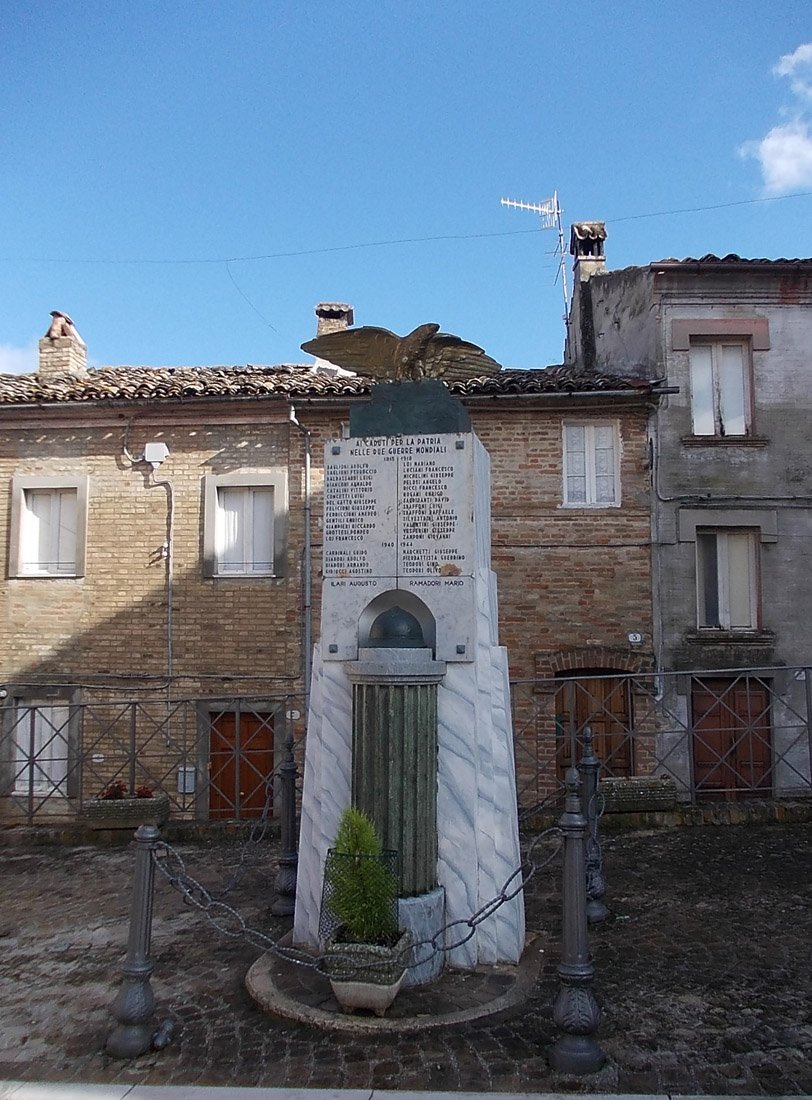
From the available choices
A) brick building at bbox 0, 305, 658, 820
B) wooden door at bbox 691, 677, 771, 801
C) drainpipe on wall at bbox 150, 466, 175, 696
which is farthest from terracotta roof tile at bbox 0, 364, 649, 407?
wooden door at bbox 691, 677, 771, 801

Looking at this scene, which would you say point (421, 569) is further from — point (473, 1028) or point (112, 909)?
point (112, 909)

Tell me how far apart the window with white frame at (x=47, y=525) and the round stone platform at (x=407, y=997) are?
33.7 ft

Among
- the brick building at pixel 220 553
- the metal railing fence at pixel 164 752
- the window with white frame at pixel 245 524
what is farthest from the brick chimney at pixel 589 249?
the metal railing fence at pixel 164 752

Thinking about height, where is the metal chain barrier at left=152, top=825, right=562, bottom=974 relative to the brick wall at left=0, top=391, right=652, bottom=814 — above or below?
below

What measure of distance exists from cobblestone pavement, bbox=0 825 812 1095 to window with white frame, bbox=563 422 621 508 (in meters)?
6.85

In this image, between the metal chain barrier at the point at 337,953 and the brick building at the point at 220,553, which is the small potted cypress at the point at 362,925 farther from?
the brick building at the point at 220,553

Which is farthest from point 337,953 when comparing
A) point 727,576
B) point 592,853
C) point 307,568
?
point 727,576

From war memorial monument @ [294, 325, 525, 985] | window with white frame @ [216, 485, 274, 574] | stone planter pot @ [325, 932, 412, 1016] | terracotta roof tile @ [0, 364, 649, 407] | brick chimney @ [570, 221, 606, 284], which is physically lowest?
stone planter pot @ [325, 932, 412, 1016]

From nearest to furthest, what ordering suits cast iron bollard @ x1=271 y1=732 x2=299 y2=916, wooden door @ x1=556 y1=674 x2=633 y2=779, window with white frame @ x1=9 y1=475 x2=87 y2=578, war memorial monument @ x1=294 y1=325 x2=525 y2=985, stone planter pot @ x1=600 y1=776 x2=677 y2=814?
war memorial monument @ x1=294 y1=325 x2=525 y2=985 → cast iron bollard @ x1=271 y1=732 x2=299 y2=916 → stone planter pot @ x1=600 y1=776 x2=677 y2=814 → wooden door @ x1=556 y1=674 x2=633 y2=779 → window with white frame @ x1=9 y1=475 x2=87 y2=578

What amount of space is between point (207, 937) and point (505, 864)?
2.15m

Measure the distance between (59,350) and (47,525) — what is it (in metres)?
3.76

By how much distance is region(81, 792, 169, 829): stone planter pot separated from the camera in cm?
872

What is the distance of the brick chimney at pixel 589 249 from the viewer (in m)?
17.1

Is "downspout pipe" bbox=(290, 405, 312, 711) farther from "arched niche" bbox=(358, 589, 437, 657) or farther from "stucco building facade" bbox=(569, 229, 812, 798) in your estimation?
"arched niche" bbox=(358, 589, 437, 657)
